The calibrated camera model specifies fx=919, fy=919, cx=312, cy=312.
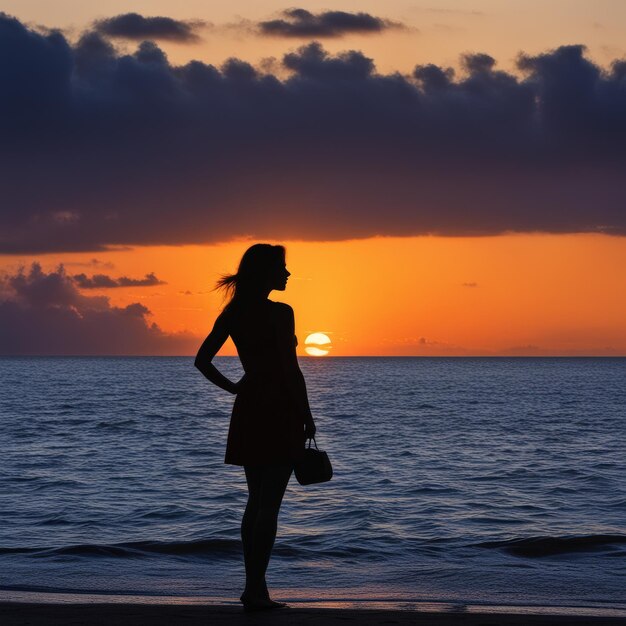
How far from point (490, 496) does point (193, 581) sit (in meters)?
10.1

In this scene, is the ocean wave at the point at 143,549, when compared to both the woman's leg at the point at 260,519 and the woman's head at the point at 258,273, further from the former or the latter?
the woman's head at the point at 258,273

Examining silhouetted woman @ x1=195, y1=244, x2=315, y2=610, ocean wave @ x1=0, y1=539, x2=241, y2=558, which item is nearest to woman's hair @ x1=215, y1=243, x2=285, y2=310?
silhouetted woman @ x1=195, y1=244, x2=315, y2=610

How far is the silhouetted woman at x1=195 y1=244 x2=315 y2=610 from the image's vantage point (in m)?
6.60

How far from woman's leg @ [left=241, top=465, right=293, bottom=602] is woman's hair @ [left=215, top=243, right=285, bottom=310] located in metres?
1.27

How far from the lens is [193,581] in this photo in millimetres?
10867

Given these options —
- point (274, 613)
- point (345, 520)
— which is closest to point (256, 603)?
point (274, 613)

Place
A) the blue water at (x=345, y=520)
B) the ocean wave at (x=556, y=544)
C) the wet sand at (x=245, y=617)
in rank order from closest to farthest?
the wet sand at (x=245, y=617), the blue water at (x=345, y=520), the ocean wave at (x=556, y=544)

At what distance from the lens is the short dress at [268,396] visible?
6586mm

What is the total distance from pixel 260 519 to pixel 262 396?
2.94 feet

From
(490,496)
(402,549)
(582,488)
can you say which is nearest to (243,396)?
(402,549)

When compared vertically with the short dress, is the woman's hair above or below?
above

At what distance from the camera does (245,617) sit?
6.51 metres

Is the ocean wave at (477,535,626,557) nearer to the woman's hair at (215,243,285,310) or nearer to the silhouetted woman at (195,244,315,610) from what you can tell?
the silhouetted woman at (195,244,315,610)

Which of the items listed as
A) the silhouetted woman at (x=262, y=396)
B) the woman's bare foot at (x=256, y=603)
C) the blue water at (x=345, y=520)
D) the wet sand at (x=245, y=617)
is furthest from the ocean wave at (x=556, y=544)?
the silhouetted woman at (x=262, y=396)
